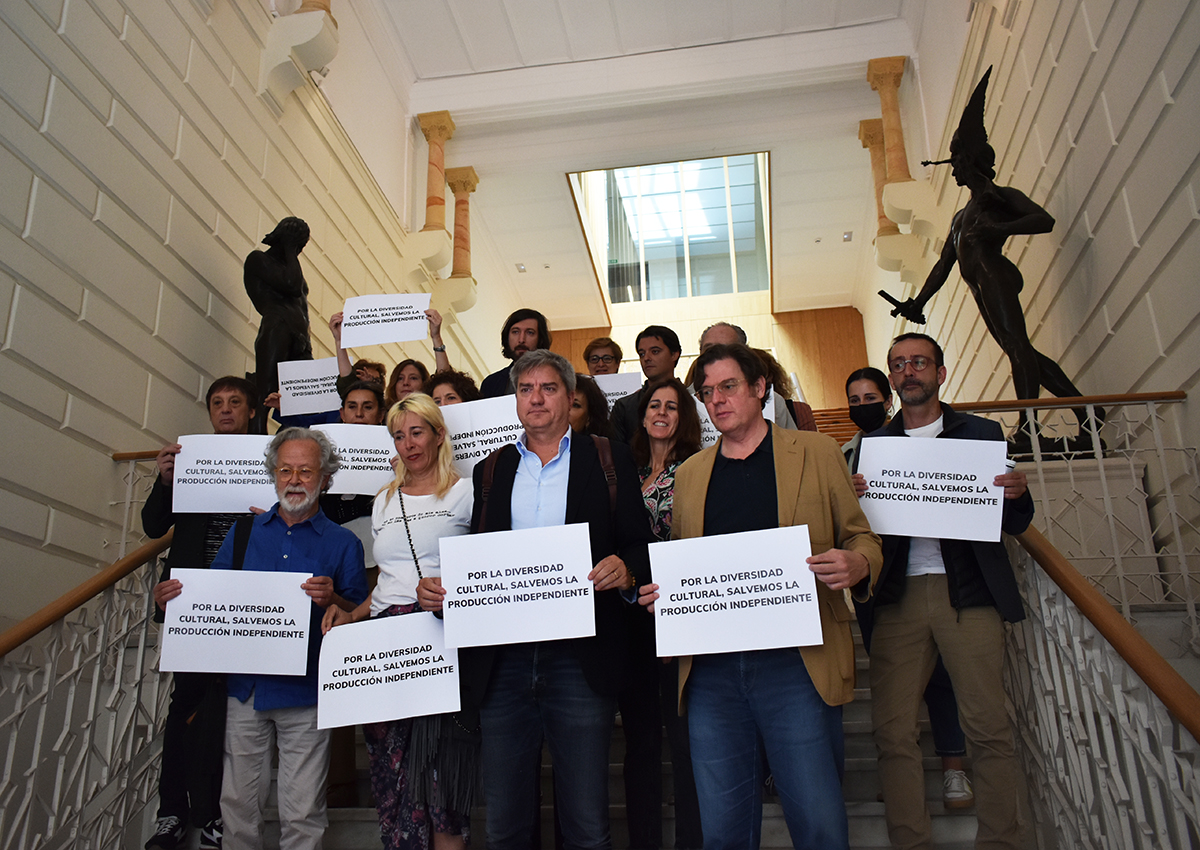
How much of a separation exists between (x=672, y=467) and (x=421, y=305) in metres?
1.87

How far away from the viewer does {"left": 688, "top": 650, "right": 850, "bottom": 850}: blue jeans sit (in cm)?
196

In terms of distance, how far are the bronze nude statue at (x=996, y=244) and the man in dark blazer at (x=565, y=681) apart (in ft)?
10.4

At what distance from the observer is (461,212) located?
10125 mm

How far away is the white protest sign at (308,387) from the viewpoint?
4469 millimetres

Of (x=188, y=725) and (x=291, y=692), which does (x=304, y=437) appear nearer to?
(x=291, y=692)

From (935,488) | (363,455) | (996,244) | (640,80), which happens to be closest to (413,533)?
(363,455)

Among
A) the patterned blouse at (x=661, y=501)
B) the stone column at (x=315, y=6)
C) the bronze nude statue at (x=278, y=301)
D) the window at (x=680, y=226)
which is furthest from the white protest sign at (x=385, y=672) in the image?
the window at (x=680, y=226)

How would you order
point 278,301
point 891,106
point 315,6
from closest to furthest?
point 278,301, point 315,6, point 891,106

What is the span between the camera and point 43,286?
377 cm

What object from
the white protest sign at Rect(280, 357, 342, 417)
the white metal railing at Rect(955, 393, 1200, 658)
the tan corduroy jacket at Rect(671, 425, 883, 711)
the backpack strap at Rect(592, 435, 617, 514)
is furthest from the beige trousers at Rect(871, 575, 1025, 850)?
the white protest sign at Rect(280, 357, 342, 417)

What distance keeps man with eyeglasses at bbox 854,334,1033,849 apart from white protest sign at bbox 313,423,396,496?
1802 millimetres

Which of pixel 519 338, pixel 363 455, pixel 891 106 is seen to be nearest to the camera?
pixel 363 455

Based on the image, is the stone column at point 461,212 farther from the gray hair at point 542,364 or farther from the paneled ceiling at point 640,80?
the gray hair at point 542,364

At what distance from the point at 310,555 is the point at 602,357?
7.67 ft
